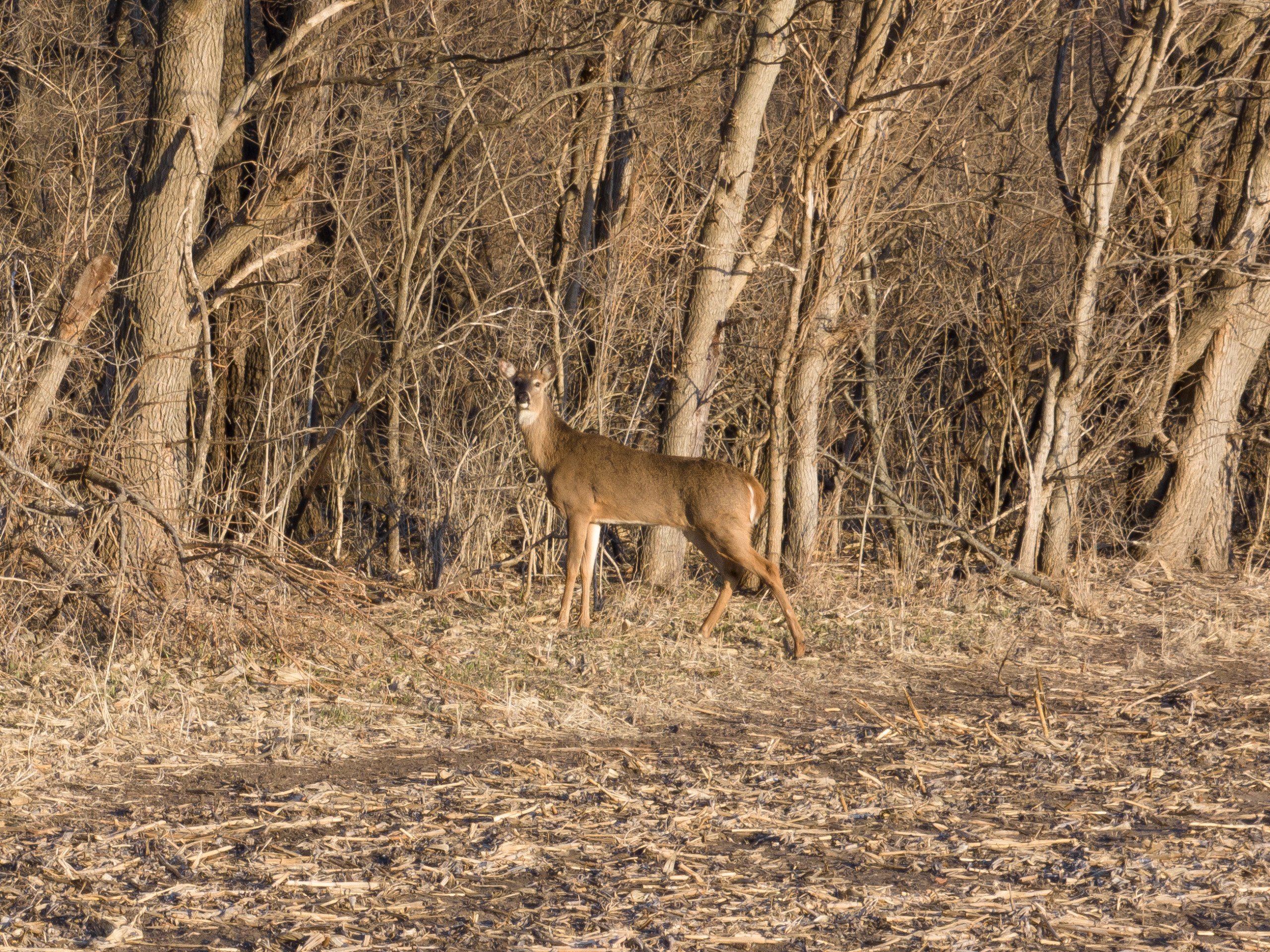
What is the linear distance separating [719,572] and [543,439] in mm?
1556

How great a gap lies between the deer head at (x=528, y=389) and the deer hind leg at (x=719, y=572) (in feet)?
4.44

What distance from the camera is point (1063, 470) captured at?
1173 cm

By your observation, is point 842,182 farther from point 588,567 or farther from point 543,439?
point 588,567

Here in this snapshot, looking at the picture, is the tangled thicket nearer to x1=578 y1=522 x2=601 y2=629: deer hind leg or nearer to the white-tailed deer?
the white-tailed deer

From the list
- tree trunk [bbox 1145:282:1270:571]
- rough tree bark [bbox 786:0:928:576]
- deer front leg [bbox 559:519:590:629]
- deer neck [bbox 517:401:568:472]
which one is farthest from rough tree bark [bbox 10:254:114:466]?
tree trunk [bbox 1145:282:1270:571]

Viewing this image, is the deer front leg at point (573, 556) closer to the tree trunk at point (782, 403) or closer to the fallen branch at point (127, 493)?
the tree trunk at point (782, 403)

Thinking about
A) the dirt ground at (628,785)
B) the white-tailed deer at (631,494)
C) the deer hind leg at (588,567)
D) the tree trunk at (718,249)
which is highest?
the tree trunk at (718,249)

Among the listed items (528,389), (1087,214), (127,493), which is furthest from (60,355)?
(1087,214)

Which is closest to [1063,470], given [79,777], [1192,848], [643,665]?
[643,665]

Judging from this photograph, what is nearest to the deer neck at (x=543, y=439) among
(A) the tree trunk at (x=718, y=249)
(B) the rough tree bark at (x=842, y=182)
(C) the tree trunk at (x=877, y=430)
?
(A) the tree trunk at (x=718, y=249)

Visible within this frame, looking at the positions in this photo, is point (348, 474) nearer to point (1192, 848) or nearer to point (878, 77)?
point (878, 77)

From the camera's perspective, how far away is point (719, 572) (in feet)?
Result: 33.7

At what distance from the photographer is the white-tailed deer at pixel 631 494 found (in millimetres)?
9797

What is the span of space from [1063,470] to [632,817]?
7020 mm
